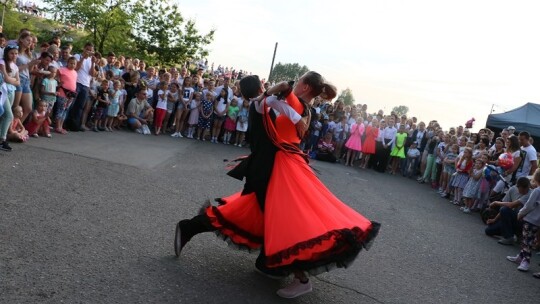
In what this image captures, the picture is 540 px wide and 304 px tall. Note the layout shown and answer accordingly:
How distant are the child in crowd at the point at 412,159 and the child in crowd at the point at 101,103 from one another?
9596 mm

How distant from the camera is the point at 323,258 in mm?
3512

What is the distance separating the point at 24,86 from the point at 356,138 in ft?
33.6

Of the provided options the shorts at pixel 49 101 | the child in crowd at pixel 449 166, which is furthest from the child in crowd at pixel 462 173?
the shorts at pixel 49 101

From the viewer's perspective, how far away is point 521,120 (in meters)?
16.6

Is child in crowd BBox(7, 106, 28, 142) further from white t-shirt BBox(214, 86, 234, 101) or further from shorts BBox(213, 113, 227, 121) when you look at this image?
white t-shirt BBox(214, 86, 234, 101)

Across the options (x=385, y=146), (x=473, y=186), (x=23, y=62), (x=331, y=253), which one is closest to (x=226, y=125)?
(x=385, y=146)

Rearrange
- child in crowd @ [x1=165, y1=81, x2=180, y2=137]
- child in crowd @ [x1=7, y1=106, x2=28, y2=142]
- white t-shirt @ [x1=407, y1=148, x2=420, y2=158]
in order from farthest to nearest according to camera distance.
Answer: white t-shirt @ [x1=407, y1=148, x2=420, y2=158], child in crowd @ [x1=165, y1=81, x2=180, y2=137], child in crowd @ [x1=7, y1=106, x2=28, y2=142]

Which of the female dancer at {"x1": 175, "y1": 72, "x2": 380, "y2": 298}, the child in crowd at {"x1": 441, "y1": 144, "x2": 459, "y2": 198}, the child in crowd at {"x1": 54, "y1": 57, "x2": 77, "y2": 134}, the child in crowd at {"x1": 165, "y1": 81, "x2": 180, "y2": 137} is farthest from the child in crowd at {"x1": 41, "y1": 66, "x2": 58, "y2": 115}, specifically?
the child in crowd at {"x1": 441, "y1": 144, "x2": 459, "y2": 198}

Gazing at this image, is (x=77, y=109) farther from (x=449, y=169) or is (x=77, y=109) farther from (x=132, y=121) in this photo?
(x=449, y=169)

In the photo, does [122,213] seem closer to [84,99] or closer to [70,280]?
[70,280]

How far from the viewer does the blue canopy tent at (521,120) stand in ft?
53.3

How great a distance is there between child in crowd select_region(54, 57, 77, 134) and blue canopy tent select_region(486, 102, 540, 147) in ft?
46.8

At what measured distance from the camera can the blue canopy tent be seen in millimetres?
16250

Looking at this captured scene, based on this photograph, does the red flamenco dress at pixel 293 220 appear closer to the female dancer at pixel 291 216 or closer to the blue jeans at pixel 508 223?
the female dancer at pixel 291 216
